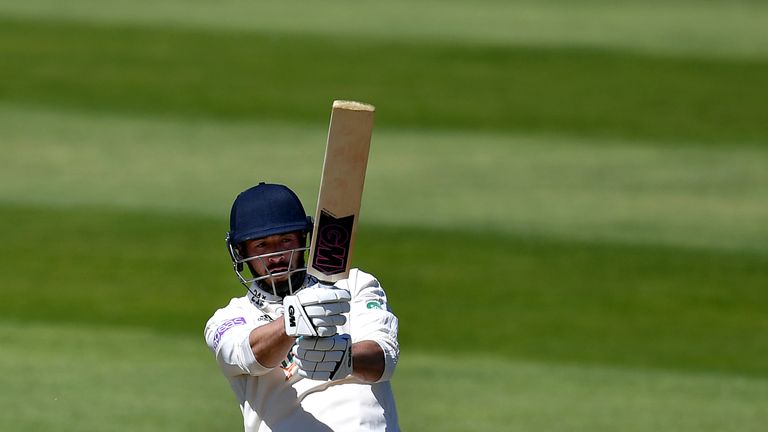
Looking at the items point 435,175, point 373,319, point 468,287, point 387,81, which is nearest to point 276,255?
point 373,319

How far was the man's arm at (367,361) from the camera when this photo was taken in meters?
4.28

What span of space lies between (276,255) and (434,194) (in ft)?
21.3

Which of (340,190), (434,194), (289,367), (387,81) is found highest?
(340,190)

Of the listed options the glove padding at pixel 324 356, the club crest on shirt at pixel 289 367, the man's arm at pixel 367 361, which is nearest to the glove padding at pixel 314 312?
the glove padding at pixel 324 356

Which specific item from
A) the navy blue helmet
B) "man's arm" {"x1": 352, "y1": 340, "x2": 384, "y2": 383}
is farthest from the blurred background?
"man's arm" {"x1": 352, "y1": 340, "x2": 384, "y2": 383}

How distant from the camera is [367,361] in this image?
4305 mm

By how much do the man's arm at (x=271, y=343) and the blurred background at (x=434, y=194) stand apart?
8.71 ft

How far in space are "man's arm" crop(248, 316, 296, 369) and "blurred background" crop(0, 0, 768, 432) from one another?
2654 millimetres

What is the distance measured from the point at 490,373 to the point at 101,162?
4622mm

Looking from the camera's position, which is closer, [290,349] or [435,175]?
[290,349]

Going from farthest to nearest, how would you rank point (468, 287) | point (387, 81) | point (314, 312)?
1. point (387, 81)
2. point (468, 287)
3. point (314, 312)

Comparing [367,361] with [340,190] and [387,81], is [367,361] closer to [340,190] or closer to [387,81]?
[340,190]

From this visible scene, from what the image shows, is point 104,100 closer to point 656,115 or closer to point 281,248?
point 656,115

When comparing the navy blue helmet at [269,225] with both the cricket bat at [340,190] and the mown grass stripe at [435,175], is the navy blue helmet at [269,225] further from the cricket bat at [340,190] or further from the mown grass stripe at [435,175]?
the mown grass stripe at [435,175]
